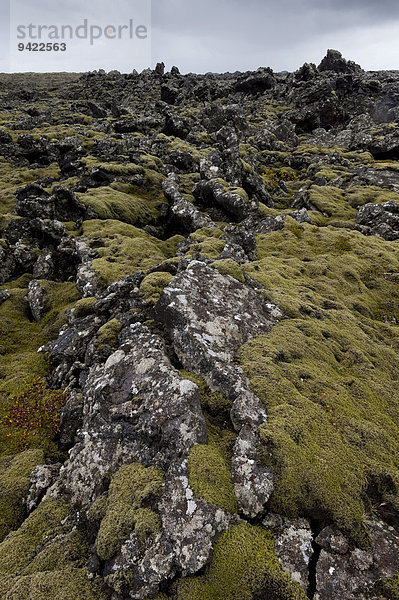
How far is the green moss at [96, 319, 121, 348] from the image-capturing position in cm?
1173

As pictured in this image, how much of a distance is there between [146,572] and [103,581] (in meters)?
1.12

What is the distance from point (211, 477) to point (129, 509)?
1871 millimetres

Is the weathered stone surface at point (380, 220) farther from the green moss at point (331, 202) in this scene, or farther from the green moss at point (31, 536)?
the green moss at point (31, 536)

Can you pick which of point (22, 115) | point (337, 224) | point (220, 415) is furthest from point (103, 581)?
point (22, 115)

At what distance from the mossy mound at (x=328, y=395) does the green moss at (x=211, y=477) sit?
39.4 inches

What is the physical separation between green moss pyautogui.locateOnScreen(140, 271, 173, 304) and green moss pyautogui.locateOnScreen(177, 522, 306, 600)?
28.8ft

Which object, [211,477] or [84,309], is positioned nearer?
[211,477]

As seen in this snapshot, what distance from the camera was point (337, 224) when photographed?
31391 millimetres

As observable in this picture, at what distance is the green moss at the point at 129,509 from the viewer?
20.0ft

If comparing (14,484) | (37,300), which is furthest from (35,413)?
(37,300)

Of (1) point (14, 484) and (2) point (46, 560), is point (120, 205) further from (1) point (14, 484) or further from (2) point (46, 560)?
(2) point (46, 560)

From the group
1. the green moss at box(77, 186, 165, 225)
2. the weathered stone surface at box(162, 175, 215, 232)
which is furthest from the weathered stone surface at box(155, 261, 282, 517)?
the green moss at box(77, 186, 165, 225)

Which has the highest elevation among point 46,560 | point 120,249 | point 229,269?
point 229,269

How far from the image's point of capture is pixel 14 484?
338 inches
